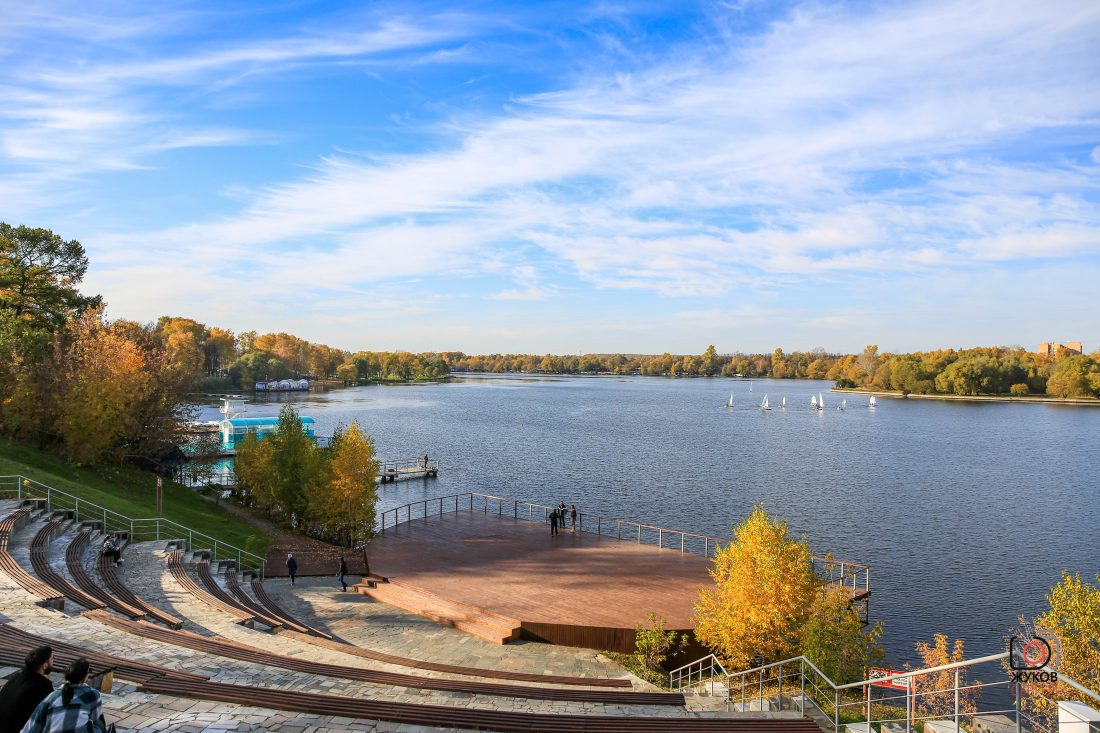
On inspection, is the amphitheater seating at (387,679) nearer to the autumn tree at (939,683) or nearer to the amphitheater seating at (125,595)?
the amphitheater seating at (125,595)

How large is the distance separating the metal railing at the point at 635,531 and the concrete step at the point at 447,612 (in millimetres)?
8473

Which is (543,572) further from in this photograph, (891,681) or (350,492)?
(891,681)

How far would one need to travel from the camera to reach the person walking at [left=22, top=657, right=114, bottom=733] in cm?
625

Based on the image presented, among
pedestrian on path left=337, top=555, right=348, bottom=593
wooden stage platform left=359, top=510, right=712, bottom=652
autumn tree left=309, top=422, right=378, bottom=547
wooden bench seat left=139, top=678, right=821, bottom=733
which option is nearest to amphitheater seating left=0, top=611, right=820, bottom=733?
wooden bench seat left=139, top=678, right=821, bottom=733

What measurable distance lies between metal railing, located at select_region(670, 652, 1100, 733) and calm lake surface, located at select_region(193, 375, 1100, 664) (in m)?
2.28

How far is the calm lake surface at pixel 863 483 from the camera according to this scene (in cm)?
2995

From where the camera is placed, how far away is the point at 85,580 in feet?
50.7

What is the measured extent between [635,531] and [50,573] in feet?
88.5

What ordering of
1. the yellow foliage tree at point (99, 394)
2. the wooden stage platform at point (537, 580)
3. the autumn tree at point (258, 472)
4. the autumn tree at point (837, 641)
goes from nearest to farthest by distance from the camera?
the autumn tree at point (837, 641)
the wooden stage platform at point (537, 580)
the yellow foliage tree at point (99, 394)
the autumn tree at point (258, 472)

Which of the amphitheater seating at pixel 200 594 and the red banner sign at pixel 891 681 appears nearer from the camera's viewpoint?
the red banner sign at pixel 891 681

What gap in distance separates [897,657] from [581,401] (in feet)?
403

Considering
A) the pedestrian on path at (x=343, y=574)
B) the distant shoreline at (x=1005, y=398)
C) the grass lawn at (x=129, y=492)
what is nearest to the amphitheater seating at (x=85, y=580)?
the grass lawn at (x=129, y=492)

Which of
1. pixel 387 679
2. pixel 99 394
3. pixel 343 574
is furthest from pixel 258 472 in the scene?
pixel 387 679

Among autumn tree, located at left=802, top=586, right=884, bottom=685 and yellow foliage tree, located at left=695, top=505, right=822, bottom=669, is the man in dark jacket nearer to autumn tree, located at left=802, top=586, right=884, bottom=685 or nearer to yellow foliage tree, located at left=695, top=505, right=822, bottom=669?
yellow foliage tree, located at left=695, top=505, right=822, bottom=669
